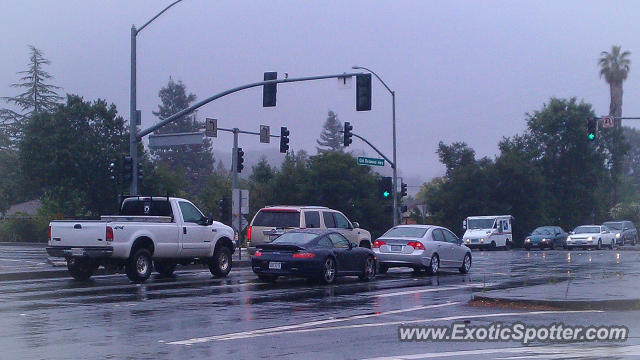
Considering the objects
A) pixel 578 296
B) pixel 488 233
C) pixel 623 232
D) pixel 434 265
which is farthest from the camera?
pixel 623 232

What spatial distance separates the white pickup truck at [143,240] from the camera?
73.5ft

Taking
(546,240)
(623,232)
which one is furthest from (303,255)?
(623,232)

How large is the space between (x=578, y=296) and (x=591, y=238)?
125 feet

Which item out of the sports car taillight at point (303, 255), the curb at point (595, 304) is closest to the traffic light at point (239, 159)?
the sports car taillight at point (303, 255)

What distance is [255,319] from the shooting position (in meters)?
14.8

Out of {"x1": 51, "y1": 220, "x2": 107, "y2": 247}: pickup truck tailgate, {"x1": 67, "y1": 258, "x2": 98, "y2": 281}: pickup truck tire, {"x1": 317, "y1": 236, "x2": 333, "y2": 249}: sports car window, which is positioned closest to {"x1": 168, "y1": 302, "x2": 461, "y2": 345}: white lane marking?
{"x1": 317, "y1": 236, "x2": 333, "y2": 249}: sports car window

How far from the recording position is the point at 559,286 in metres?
20.3

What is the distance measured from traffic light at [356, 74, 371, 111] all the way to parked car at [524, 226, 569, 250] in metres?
28.0

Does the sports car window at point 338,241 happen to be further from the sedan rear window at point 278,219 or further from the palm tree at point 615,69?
the palm tree at point 615,69

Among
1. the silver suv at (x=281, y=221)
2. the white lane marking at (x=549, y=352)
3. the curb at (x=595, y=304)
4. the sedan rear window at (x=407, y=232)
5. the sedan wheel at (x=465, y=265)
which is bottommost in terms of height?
the white lane marking at (x=549, y=352)

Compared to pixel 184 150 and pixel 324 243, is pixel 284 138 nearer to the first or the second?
pixel 324 243

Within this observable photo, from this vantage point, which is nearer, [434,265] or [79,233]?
[79,233]

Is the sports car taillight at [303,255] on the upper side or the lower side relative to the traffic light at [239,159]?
lower

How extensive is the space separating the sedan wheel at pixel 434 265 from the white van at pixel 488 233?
28155 mm
